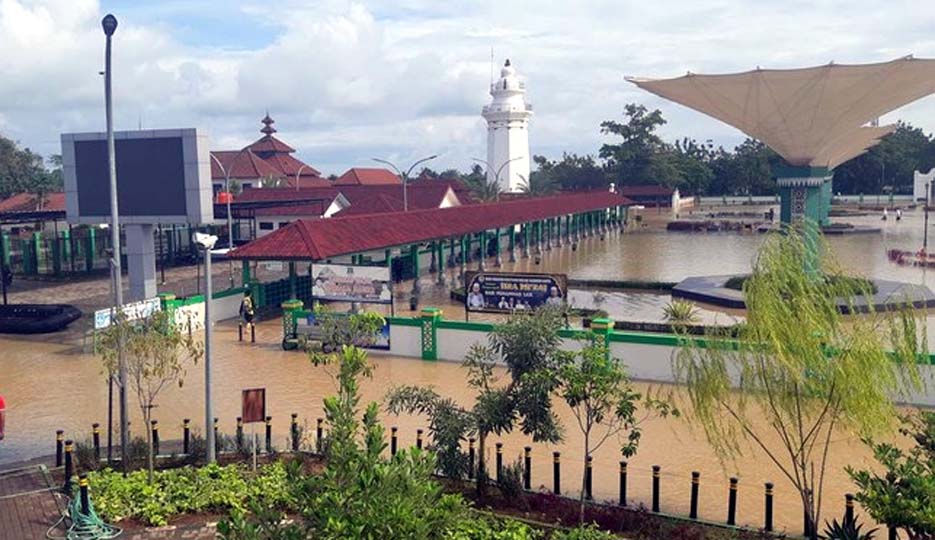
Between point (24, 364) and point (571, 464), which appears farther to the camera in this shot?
point (24, 364)

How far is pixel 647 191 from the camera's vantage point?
108625mm

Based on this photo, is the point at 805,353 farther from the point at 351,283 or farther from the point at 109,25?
the point at 351,283

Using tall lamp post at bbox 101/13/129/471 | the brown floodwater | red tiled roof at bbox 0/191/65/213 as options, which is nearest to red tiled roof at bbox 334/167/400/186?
red tiled roof at bbox 0/191/65/213

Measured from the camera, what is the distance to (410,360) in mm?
24922

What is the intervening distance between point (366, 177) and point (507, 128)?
19.0 metres

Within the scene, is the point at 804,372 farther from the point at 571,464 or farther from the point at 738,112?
the point at 738,112

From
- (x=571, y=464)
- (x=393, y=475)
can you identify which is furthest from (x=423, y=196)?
(x=393, y=475)

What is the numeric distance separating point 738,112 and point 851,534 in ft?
91.7

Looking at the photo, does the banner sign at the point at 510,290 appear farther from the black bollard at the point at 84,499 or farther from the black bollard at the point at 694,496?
the black bollard at the point at 84,499

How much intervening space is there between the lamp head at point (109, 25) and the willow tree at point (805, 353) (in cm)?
1142

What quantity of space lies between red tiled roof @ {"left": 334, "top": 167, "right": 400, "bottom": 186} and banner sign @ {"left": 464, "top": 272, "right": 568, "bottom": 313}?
5490 cm

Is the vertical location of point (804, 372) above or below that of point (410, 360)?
above

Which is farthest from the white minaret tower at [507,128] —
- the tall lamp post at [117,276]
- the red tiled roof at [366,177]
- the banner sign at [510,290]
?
the tall lamp post at [117,276]

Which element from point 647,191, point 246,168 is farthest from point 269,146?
point 647,191
